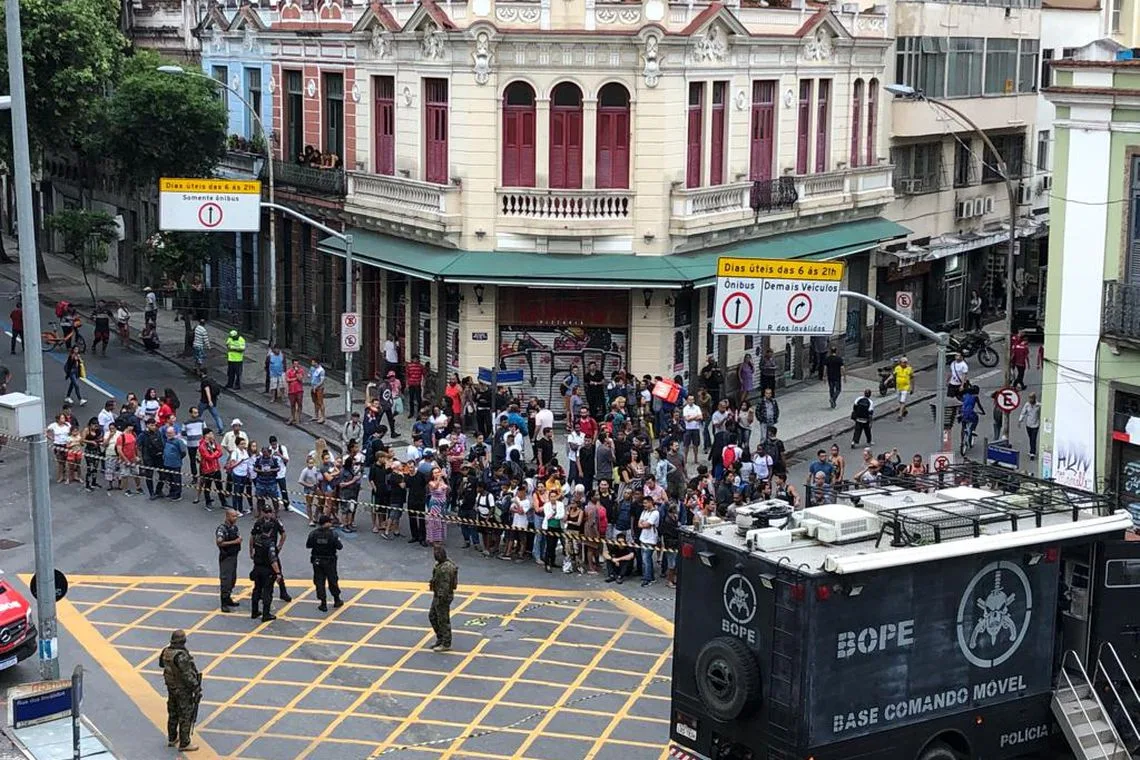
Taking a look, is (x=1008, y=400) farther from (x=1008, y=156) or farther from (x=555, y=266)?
(x=1008, y=156)

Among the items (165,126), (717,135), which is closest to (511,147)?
(717,135)

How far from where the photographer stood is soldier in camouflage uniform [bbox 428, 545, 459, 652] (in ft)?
73.6

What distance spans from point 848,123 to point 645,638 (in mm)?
22297

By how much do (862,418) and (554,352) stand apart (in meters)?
6.96

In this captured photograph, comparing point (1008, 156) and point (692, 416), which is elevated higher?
point (1008, 156)

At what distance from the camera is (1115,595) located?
17.3 m

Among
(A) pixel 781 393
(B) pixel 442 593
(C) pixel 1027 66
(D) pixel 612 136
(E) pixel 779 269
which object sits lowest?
(A) pixel 781 393

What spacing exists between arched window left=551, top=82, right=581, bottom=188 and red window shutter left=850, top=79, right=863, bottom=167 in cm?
1008

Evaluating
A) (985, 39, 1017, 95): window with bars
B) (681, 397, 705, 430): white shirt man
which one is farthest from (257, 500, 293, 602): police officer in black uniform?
(985, 39, 1017, 95): window with bars

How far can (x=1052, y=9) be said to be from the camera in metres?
51.6

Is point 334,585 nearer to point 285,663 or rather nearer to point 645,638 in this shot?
point 285,663

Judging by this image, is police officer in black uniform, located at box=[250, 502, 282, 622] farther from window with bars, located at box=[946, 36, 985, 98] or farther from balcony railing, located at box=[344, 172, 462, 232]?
window with bars, located at box=[946, 36, 985, 98]

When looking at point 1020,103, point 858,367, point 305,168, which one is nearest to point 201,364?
point 305,168

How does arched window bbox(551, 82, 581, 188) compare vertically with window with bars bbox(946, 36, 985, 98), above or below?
below
